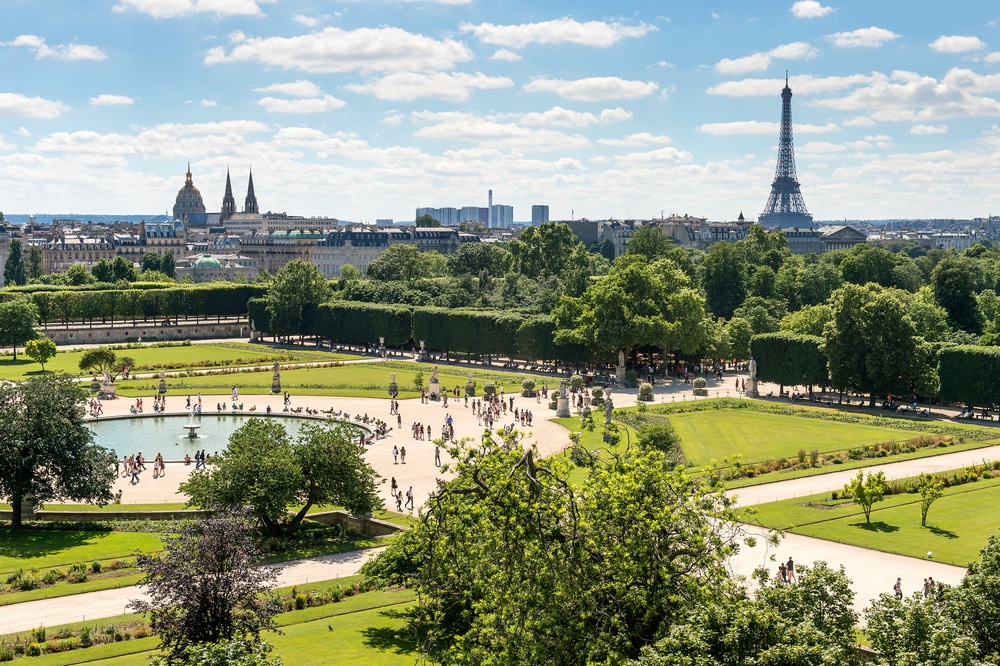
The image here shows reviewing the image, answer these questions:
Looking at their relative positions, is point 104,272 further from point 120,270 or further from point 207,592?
point 207,592

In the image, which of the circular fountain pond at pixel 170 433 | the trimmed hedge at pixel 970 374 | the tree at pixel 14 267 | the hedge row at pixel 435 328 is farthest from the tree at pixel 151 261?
the trimmed hedge at pixel 970 374

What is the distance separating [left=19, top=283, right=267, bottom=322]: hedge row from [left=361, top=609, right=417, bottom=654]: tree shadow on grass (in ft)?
290

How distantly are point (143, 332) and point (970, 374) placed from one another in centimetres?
8022

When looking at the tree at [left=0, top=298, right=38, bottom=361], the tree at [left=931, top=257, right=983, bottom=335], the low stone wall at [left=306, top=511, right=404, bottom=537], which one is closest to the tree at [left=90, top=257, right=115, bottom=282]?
the tree at [left=0, top=298, right=38, bottom=361]

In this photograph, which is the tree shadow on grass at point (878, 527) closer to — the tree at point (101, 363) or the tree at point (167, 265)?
the tree at point (101, 363)

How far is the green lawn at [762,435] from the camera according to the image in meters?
52.7

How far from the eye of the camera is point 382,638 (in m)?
28.6

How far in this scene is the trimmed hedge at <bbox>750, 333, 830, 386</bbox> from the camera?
71.6m

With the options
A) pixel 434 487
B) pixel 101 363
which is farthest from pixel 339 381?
pixel 434 487

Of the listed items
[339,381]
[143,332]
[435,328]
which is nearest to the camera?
[339,381]

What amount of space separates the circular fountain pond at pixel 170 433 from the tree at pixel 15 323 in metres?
35.1

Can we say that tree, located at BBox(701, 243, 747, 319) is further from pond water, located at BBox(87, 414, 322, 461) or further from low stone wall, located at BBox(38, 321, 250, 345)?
pond water, located at BBox(87, 414, 322, 461)

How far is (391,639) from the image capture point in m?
28.5

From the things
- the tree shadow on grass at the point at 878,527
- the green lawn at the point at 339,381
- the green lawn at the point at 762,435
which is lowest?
the tree shadow on grass at the point at 878,527
